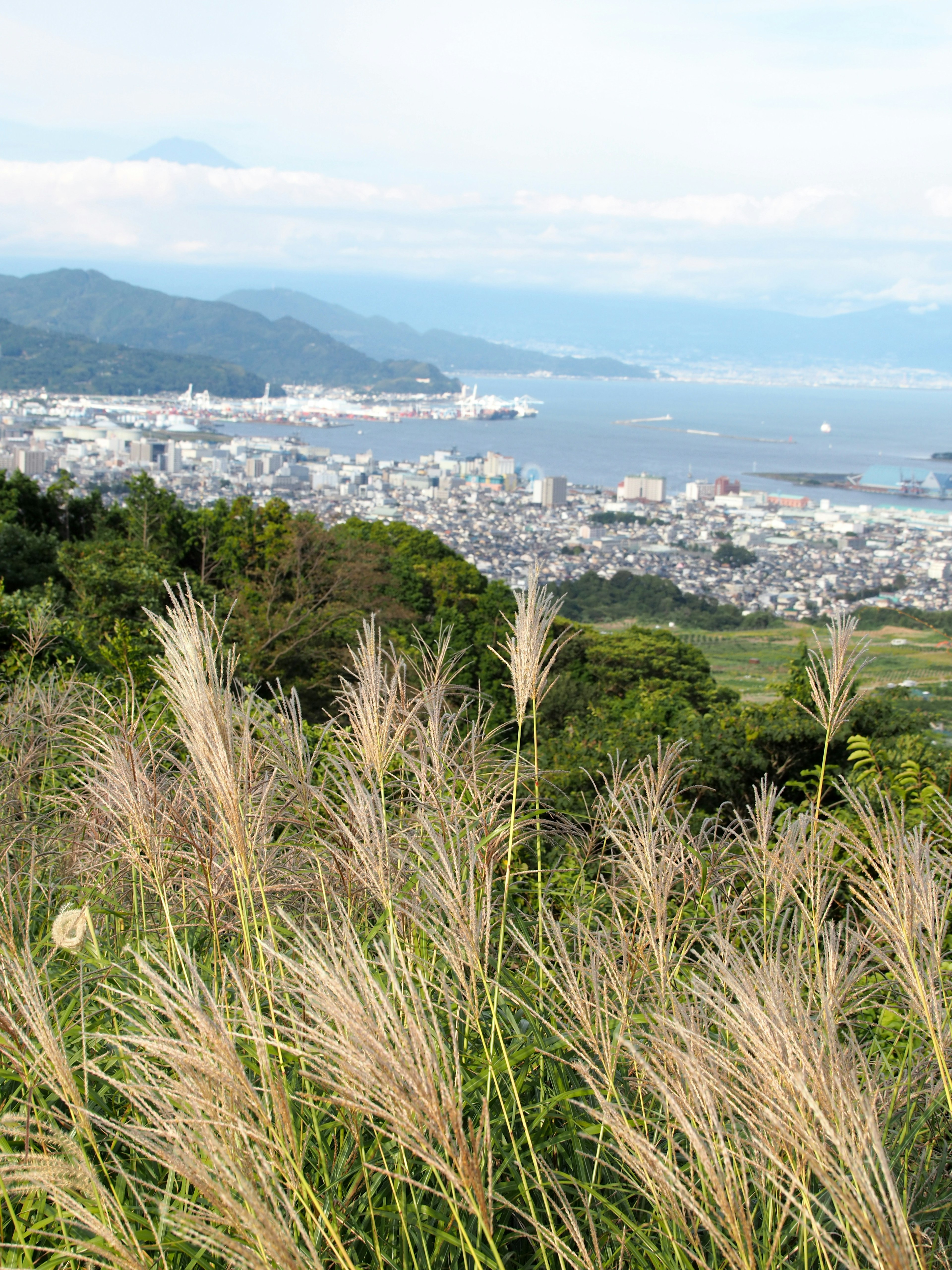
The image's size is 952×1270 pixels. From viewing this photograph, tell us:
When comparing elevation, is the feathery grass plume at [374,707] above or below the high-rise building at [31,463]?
below

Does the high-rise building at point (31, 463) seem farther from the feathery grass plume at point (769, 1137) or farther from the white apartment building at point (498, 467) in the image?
the feathery grass plume at point (769, 1137)

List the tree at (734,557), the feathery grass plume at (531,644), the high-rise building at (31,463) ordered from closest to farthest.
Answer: the feathery grass plume at (531,644) < the high-rise building at (31,463) < the tree at (734,557)

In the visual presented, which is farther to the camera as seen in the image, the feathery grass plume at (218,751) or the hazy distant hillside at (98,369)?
the hazy distant hillside at (98,369)

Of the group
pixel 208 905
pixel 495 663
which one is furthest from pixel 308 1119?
pixel 495 663

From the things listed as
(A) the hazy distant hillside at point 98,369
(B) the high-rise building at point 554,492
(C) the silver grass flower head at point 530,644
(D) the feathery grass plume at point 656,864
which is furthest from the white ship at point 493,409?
(C) the silver grass flower head at point 530,644

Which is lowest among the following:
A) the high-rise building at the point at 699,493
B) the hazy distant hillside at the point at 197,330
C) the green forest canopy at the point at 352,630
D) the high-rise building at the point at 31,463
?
the green forest canopy at the point at 352,630

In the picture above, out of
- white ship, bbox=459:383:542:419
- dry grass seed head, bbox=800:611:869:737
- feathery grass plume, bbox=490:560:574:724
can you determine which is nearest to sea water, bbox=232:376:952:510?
white ship, bbox=459:383:542:419

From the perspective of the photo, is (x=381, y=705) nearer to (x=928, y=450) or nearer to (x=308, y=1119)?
(x=308, y=1119)
